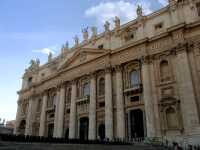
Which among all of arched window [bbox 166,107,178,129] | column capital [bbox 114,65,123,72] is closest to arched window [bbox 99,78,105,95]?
column capital [bbox 114,65,123,72]

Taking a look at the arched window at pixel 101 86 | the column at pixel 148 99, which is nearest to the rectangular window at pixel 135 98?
the column at pixel 148 99

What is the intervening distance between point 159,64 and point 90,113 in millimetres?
9634

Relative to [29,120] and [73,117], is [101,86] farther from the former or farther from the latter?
[29,120]

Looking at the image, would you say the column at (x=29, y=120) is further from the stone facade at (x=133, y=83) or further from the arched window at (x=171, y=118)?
the arched window at (x=171, y=118)

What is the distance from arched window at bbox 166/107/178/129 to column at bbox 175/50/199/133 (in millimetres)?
1103

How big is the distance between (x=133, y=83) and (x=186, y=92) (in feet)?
20.7

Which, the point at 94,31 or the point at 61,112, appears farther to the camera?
the point at 94,31

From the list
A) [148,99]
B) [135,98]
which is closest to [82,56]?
[135,98]

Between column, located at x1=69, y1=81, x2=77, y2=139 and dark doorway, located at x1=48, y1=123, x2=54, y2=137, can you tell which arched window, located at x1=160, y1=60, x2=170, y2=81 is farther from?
dark doorway, located at x1=48, y1=123, x2=54, y2=137

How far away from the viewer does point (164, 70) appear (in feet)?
73.9

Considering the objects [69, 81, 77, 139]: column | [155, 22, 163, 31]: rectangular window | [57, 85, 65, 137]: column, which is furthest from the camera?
[57, 85, 65, 137]: column

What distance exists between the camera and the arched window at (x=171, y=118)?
65.6 feet

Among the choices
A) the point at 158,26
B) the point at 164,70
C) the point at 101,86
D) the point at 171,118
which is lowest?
the point at 171,118

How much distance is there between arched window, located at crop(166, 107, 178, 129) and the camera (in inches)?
787
